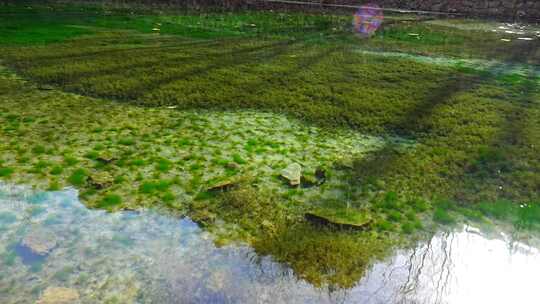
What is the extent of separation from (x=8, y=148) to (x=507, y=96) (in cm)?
814

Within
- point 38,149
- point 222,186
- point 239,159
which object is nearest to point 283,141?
point 239,159

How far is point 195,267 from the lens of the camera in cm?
342

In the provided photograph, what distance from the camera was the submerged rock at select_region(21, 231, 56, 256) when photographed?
3.54 metres

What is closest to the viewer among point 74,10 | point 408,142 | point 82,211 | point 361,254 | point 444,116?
point 361,254

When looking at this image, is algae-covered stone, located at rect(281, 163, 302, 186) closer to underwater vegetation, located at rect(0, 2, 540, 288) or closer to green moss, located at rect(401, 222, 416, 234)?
underwater vegetation, located at rect(0, 2, 540, 288)

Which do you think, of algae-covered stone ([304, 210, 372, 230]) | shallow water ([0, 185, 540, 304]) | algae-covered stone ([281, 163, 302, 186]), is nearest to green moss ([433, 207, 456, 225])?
shallow water ([0, 185, 540, 304])

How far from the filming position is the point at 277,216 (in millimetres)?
4168

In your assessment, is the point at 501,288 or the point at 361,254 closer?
the point at 501,288

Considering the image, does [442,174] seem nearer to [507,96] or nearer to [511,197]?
[511,197]

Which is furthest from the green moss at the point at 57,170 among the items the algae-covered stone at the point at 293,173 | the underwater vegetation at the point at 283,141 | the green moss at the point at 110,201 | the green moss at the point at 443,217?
the green moss at the point at 443,217

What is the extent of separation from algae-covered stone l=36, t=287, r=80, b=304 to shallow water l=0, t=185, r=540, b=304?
1.8 inches

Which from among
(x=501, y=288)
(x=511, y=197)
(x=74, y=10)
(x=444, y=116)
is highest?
(x=74, y=10)

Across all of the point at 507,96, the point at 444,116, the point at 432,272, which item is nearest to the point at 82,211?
the point at 432,272

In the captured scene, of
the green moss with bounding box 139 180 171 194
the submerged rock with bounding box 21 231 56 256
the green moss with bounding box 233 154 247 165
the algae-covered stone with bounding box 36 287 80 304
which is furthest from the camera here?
the green moss with bounding box 233 154 247 165
